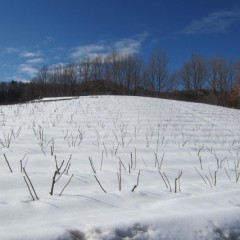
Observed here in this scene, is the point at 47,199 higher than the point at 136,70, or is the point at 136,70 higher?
the point at 136,70

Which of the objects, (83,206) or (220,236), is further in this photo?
(83,206)

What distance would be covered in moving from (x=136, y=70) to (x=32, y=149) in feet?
162

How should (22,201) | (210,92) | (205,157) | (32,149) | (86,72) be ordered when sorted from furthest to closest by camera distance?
(86,72), (210,92), (205,157), (32,149), (22,201)

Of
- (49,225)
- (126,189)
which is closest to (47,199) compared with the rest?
(49,225)

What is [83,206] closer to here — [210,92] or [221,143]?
[221,143]

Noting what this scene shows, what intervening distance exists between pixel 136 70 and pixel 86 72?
381 inches

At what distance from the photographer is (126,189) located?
226 cm

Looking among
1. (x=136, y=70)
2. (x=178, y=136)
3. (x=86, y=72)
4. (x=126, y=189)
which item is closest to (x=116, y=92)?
(x=136, y=70)

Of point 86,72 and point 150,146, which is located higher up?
point 86,72

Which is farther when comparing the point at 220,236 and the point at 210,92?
the point at 210,92

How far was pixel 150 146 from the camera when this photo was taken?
4.30 m

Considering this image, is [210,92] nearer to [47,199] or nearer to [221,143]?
[221,143]

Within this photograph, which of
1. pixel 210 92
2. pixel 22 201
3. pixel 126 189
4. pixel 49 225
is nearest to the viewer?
pixel 49 225

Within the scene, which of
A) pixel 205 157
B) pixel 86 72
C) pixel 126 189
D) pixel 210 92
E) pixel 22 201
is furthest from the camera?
pixel 86 72
